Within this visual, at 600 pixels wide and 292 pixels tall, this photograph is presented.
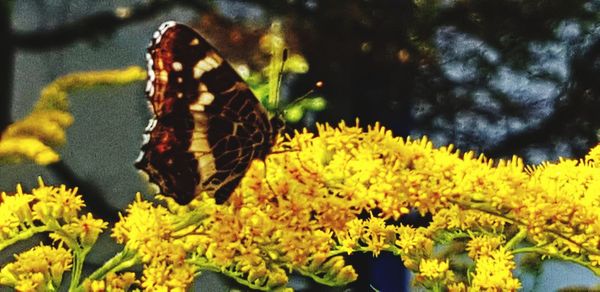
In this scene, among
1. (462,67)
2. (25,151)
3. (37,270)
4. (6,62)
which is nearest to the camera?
(37,270)

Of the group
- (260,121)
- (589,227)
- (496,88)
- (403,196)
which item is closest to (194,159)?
(260,121)

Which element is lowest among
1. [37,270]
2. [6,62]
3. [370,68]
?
[37,270]

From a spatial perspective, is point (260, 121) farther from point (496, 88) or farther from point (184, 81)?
point (496, 88)

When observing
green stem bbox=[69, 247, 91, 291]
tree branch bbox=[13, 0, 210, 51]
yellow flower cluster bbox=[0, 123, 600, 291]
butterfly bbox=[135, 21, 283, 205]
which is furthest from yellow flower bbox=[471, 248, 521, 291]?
tree branch bbox=[13, 0, 210, 51]

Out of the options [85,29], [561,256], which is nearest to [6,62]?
[85,29]

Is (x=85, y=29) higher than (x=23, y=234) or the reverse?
higher

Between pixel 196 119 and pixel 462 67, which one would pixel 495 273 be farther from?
pixel 462 67

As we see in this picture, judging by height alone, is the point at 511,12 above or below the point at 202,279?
above
